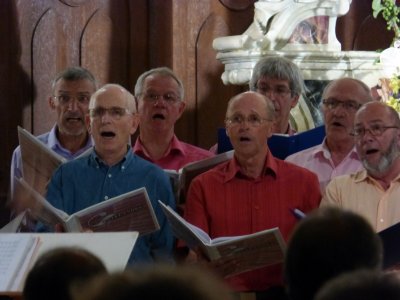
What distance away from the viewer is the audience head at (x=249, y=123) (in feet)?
12.2

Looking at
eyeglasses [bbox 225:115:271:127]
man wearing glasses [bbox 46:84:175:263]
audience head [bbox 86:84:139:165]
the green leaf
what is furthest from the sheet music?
the green leaf

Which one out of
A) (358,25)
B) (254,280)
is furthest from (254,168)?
(358,25)

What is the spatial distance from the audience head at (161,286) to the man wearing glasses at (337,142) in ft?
9.66

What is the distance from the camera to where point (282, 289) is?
3.48 meters

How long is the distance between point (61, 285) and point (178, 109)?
286 cm

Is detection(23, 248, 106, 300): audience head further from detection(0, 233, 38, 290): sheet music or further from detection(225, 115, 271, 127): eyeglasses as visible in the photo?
detection(225, 115, 271, 127): eyeglasses

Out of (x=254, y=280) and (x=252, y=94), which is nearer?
(x=254, y=280)

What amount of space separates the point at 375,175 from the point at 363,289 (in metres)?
2.54

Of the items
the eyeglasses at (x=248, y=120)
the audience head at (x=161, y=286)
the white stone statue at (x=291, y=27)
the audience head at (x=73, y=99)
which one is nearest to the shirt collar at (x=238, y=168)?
the eyeglasses at (x=248, y=120)

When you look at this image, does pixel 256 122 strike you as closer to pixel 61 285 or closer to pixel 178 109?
pixel 178 109

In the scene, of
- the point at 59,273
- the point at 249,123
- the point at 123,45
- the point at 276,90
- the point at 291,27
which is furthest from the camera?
the point at 123,45

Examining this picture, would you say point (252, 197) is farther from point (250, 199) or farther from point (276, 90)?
point (276, 90)

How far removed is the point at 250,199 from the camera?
3609 millimetres

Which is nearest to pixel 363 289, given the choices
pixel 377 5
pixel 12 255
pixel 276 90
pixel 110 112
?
pixel 12 255
